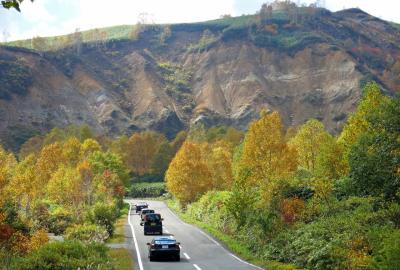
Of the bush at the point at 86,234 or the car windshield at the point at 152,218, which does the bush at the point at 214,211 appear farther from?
the bush at the point at 86,234

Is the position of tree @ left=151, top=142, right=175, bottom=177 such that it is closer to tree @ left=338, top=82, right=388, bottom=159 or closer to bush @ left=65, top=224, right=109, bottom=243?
tree @ left=338, top=82, right=388, bottom=159

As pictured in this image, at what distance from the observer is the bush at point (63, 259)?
1543 centimetres

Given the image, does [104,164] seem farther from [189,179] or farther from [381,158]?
[381,158]

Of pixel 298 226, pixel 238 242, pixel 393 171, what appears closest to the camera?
pixel 393 171

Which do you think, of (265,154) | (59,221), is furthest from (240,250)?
(59,221)

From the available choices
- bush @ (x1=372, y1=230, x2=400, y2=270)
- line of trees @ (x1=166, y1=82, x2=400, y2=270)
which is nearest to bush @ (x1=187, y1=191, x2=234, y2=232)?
line of trees @ (x1=166, y1=82, x2=400, y2=270)

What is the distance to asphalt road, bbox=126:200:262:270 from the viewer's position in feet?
75.6

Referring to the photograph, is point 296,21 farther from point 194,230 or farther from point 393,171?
point 393,171

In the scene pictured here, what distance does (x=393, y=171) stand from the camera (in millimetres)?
24203

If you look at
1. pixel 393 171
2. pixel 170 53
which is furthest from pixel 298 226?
pixel 170 53

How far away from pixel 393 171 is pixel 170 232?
21.0m

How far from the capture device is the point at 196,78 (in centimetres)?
16888

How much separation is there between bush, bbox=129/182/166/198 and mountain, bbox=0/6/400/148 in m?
34.5

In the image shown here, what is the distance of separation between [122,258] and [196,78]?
146402 millimetres
